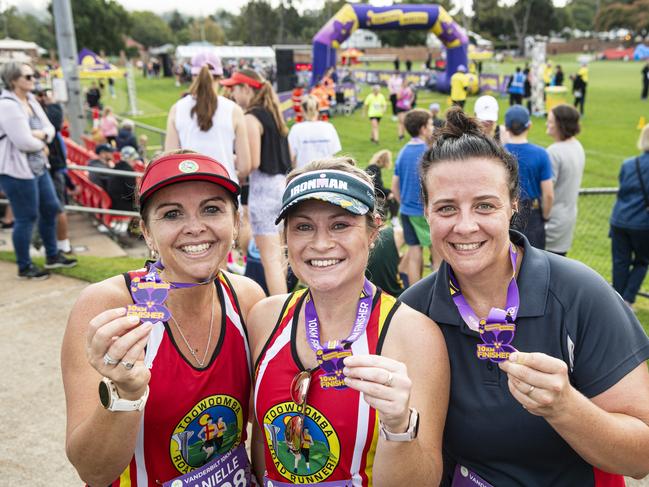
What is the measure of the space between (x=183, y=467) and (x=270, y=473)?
312mm

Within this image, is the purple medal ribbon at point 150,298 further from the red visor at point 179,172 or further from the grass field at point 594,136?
the grass field at point 594,136

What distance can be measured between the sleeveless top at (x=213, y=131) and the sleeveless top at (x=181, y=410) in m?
2.81

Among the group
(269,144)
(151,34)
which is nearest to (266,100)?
(269,144)

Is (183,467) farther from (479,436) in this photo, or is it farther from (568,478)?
(568,478)

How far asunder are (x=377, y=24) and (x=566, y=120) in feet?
67.2

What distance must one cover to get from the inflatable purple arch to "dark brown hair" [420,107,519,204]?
22446mm

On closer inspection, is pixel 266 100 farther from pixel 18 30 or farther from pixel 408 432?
pixel 18 30

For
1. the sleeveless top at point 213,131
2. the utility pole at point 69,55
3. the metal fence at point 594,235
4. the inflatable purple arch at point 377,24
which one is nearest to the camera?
the sleeveless top at point 213,131

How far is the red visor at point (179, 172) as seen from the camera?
2.00 metres

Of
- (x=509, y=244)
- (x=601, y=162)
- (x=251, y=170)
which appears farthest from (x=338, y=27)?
(x=509, y=244)

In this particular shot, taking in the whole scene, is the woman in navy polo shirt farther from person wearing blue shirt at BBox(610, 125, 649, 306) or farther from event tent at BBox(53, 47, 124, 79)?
event tent at BBox(53, 47, 124, 79)

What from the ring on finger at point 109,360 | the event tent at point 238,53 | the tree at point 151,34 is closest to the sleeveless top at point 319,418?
the ring on finger at point 109,360

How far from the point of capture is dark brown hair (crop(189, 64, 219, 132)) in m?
4.62

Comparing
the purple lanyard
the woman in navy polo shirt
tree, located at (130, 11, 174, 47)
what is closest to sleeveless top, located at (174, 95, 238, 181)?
the purple lanyard
